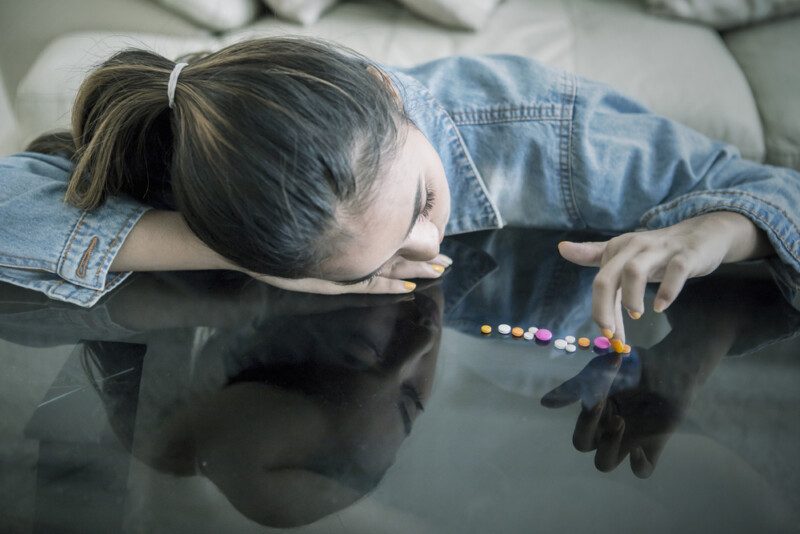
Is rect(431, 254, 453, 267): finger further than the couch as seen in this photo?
No

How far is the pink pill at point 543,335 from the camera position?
0.66 metres

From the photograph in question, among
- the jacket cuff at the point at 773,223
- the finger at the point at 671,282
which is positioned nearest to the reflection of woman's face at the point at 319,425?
the finger at the point at 671,282

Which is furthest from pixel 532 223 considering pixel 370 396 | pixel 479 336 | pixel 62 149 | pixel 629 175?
pixel 62 149

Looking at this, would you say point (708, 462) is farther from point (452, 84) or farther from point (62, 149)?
point (62, 149)

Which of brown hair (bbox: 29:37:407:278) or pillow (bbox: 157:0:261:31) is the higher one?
brown hair (bbox: 29:37:407:278)

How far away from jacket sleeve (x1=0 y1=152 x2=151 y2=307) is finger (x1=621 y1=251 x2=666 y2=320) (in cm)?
49

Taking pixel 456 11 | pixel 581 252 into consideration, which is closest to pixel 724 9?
pixel 456 11

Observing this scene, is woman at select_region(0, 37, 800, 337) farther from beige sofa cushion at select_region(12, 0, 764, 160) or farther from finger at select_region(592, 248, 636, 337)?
beige sofa cushion at select_region(12, 0, 764, 160)

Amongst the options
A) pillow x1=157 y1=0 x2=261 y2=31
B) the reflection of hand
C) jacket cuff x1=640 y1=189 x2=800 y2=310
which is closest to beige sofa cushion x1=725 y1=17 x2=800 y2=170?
jacket cuff x1=640 y1=189 x2=800 y2=310

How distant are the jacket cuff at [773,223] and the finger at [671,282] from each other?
12 cm

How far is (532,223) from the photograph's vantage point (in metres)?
0.85

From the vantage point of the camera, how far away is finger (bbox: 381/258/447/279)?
2.37ft

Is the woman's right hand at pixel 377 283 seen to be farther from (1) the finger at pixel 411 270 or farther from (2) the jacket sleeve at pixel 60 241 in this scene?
(2) the jacket sleeve at pixel 60 241

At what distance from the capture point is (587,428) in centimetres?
57
